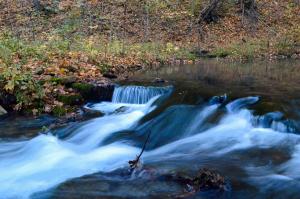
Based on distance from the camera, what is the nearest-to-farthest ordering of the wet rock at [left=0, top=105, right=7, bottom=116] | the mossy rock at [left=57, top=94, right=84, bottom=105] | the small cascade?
1. the wet rock at [left=0, top=105, right=7, bottom=116]
2. the mossy rock at [left=57, top=94, right=84, bottom=105]
3. the small cascade

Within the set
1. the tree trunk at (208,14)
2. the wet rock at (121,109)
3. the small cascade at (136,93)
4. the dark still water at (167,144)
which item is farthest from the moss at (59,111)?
the tree trunk at (208,14)

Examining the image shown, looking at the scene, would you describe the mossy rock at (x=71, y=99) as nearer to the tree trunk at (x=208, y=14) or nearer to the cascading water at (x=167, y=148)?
the cascading water at (x=167, y=148)

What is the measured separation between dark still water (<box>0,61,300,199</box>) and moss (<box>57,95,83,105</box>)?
576 millimetres

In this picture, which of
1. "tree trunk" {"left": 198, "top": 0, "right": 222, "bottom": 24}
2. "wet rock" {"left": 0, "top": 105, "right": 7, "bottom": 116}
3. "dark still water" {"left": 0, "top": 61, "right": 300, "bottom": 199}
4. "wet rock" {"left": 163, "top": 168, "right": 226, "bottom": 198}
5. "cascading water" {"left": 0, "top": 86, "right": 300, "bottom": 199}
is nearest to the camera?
"wet rock" {"left": 163, "top": 168, "right": 226, "bottom": 198}

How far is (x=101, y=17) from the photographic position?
25.9 meters

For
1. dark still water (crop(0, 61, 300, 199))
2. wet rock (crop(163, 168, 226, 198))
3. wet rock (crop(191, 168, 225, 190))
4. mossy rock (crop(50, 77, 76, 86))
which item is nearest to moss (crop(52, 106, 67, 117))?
dark still water (crop(0, 61, 300, 199))

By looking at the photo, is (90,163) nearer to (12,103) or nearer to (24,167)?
(24,167)

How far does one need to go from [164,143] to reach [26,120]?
3.72 metres

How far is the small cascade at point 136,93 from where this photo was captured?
12805 millimetres

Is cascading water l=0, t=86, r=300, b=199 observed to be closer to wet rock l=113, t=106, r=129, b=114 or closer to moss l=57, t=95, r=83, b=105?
wet rock l=113, t=106, r=129, b=114

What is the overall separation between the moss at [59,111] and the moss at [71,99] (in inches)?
14.2

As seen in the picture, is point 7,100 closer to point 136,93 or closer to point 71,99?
point 71,99

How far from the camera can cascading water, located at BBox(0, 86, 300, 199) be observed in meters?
7.63

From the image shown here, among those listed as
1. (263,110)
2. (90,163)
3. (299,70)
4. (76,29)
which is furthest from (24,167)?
(76,29)
